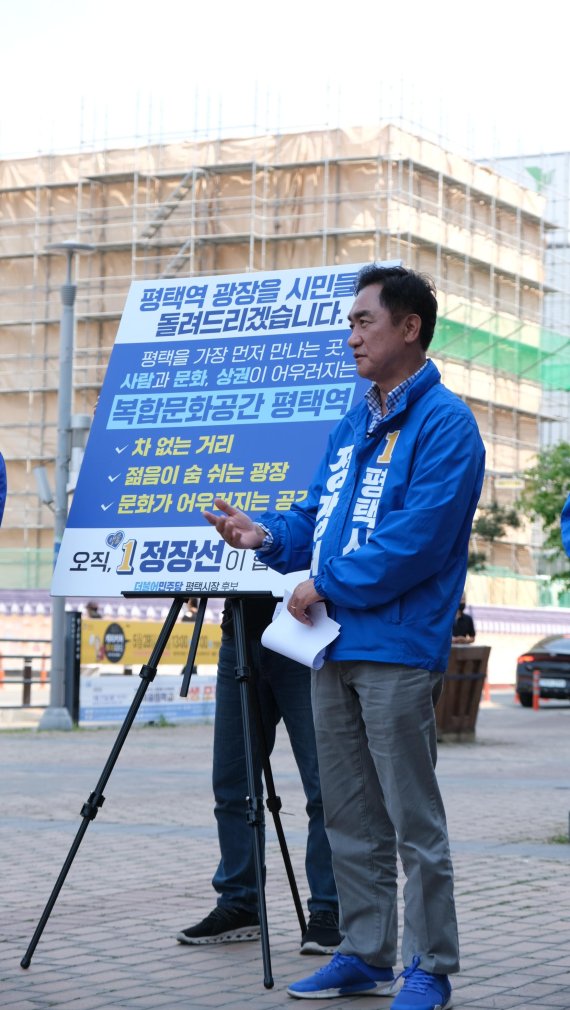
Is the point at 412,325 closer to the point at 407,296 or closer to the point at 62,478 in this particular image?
the point at 407,296

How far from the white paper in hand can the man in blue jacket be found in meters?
0.03

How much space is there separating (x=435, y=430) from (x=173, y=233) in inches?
2326

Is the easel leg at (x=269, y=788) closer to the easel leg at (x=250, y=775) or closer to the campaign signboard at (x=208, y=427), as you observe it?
the easel leg at (x=250, y=775)

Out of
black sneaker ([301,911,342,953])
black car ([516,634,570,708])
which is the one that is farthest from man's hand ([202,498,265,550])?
black car ([516,634,570,708])

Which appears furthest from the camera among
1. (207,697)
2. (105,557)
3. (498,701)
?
(498,701)

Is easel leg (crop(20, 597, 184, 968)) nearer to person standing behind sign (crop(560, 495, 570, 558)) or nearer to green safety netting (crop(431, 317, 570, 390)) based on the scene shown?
person standing behind sign (crop(560, 495, 570, 558))

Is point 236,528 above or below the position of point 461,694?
above

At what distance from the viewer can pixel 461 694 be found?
67.1 ft

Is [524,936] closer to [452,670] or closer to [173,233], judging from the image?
[452,670]

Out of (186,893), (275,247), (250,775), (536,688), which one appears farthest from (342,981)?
(275,247)

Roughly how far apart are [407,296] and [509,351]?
2374 inches

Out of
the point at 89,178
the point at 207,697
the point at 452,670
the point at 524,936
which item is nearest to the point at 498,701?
the point at 207,697

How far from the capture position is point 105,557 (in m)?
6.49

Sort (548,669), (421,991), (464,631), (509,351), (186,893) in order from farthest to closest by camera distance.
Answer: (509,351) < (548,669) < (464,631) < (186,893) < (421,991)
